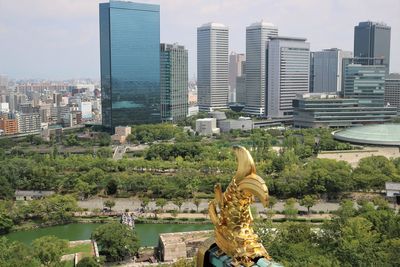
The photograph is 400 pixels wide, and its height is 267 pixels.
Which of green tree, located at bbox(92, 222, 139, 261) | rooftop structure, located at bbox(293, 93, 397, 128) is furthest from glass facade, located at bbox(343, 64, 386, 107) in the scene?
green tree, located at bbox(92, 222, 139, 261)

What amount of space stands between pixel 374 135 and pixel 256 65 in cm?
3772

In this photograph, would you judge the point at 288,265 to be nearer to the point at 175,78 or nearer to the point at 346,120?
the point at 346,120

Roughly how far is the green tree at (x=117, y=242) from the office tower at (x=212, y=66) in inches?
2532

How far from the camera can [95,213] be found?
26062 millimetres

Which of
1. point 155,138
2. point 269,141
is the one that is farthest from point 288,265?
point 155,138

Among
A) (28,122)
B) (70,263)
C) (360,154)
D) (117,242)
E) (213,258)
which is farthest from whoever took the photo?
(28,122)

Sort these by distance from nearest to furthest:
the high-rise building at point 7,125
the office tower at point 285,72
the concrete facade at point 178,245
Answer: the concrete facade at point 178,245, the high-rise building at point 7,125, the office tower at point 285,72

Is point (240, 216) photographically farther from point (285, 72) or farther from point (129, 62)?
point (285, 72)

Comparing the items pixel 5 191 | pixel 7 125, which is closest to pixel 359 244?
pixel 5 191

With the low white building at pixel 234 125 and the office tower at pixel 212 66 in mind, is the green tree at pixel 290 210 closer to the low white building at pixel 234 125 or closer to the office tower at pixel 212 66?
the low white building at pixel 234 125

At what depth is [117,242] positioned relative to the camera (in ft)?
62.8

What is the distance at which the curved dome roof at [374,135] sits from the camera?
1656 inches

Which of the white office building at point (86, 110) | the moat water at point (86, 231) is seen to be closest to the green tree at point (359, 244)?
the moat water at point (86, 231)

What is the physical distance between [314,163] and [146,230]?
13.9 m
